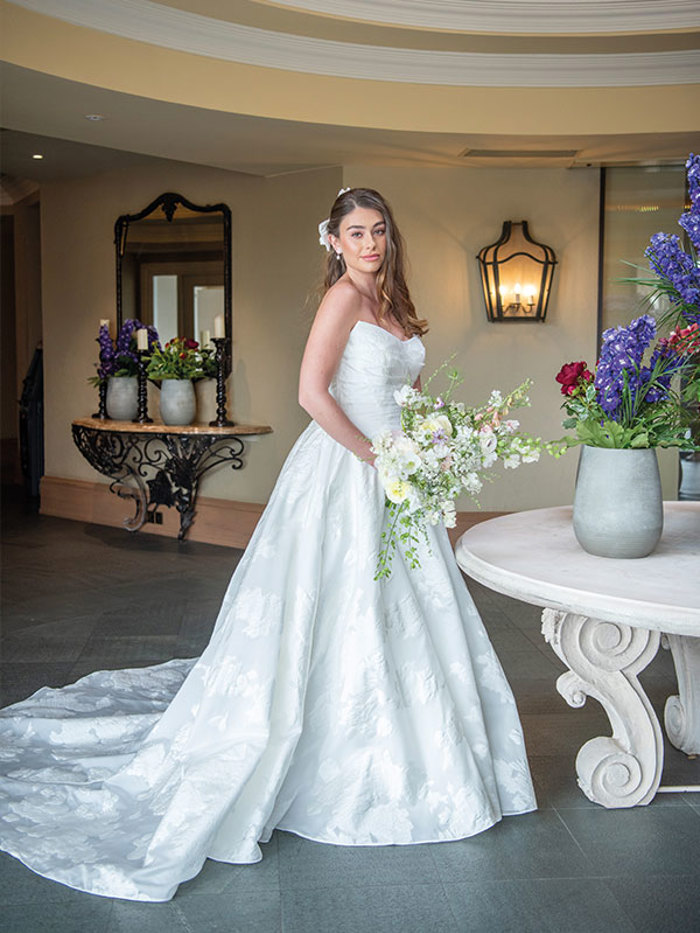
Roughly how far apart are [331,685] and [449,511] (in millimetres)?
628

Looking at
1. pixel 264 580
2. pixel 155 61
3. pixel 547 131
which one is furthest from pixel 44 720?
pixel 547 131

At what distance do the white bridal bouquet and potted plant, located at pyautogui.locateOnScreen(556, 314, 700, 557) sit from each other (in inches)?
6.7

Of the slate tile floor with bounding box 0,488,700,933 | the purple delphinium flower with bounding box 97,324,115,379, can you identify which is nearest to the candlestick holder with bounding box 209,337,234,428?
the purple delphinium flower with bounding box 97,324,115,379

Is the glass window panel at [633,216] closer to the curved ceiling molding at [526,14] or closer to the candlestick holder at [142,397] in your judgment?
the curved ceiling molding at [526,14]

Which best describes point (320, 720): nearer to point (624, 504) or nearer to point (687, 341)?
point (624, 504)

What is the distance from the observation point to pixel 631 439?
2270mm

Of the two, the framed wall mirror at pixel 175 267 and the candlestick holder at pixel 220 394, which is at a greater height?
the framed wall mirror at pixel 175 267

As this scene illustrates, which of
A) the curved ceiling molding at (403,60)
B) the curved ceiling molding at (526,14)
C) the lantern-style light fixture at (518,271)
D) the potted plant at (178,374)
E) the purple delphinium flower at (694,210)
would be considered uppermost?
the curved ceiling molding at (526,14)

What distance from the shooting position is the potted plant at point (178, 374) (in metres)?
6.20

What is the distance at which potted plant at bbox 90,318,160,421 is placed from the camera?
6.52m

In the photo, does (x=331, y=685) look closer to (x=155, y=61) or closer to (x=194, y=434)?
(x=155, y=61)

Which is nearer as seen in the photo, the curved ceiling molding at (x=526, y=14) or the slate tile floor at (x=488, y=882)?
the slate tile floor at (x=488, y=882)

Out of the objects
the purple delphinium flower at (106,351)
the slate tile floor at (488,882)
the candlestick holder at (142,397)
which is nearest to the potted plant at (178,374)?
the candlestick holder at (142,397)

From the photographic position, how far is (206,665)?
269 cm
